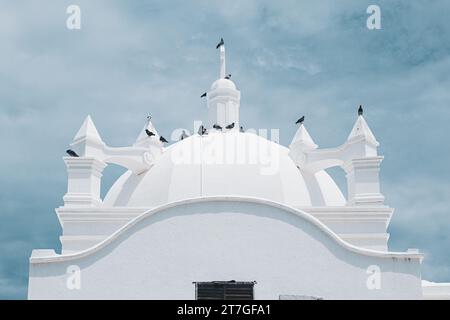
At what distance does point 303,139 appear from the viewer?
2559 centimetres

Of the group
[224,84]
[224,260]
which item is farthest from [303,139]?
[224,260]

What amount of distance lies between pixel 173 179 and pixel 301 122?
221 inches

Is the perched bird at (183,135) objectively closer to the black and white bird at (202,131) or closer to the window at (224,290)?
the black and white bird at (202,131)

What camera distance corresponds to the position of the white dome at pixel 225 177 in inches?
911

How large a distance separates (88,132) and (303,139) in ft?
22.7

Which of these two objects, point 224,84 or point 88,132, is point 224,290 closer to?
point 88,132

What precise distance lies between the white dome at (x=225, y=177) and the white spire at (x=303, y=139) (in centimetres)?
58

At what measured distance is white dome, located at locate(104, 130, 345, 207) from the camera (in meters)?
23.1

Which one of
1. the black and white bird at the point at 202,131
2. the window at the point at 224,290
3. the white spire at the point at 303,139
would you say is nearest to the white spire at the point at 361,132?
the white spire at the point at 303,139

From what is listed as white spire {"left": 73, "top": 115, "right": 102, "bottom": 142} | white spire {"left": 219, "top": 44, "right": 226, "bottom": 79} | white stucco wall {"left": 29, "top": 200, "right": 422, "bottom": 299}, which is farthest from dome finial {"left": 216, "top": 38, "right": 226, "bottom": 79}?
white stucco wall {"left": 29, "top": 200, "right": 422, "bottom": 299}

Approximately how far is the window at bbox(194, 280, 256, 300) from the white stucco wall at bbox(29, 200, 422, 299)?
137mm
